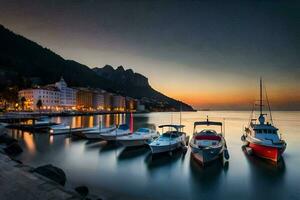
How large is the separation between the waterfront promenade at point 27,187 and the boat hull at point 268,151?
69.2 ft

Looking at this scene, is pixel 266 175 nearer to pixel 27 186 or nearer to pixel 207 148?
pixel 207 148

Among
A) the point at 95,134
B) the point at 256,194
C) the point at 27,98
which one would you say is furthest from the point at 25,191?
the point at 27,98

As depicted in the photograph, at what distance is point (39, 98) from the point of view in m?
137

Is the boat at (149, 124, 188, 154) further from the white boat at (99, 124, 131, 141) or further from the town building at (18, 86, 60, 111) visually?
the town building at (18, 86, 60, 111)

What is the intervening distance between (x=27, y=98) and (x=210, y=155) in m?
138

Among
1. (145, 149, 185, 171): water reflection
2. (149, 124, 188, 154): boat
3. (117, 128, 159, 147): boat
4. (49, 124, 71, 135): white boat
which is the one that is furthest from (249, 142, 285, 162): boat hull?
(49, 124, 71, 135): white boat

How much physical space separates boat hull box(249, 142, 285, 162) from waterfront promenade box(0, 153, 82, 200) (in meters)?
21.1

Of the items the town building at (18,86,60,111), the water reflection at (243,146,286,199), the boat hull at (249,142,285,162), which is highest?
the town building at (18,86,60,111)

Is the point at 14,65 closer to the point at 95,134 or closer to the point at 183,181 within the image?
the point at 95,134

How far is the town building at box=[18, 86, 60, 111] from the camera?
137000 mm

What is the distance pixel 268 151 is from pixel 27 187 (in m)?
22.8

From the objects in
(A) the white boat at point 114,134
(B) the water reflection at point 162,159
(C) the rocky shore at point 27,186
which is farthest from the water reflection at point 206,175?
(A) the white boat at point 114,134

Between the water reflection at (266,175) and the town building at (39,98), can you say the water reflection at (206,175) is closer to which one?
the water reflection at (266,175)

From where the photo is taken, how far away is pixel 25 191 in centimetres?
Answer: 985
